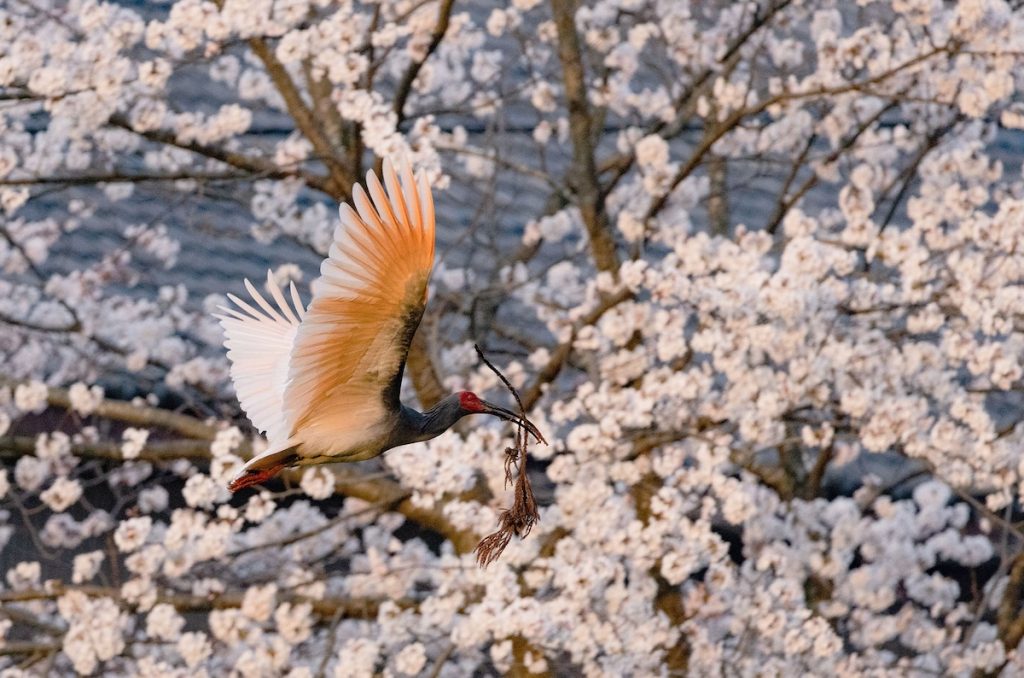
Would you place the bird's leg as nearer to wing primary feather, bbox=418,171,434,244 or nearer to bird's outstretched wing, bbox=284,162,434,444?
bird's outstretched wing, bbox=284,162,434,444

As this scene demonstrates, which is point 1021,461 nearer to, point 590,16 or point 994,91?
point 994,91

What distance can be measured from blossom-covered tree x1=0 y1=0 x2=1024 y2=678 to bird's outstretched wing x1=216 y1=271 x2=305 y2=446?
Result: 1.78m

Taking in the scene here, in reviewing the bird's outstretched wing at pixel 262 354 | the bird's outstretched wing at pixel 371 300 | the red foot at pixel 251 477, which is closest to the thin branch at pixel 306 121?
the bird's outstretched wing at pixel 262 354

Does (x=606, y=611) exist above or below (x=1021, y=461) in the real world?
below

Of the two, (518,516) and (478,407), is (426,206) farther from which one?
(518,516)

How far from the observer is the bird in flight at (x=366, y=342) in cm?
203

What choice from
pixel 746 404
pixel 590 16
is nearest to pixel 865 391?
pixel 746 404

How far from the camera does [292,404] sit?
2.15 meters

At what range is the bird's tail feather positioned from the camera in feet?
7.11

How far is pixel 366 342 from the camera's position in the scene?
2.08 metres

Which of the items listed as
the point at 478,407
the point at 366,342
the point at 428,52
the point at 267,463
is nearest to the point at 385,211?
the point at 366,342

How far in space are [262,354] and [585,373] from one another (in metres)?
3.26

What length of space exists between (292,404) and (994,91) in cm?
341

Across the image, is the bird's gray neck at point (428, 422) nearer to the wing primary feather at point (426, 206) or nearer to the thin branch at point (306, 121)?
the wing primary feather at point (426, 206)
